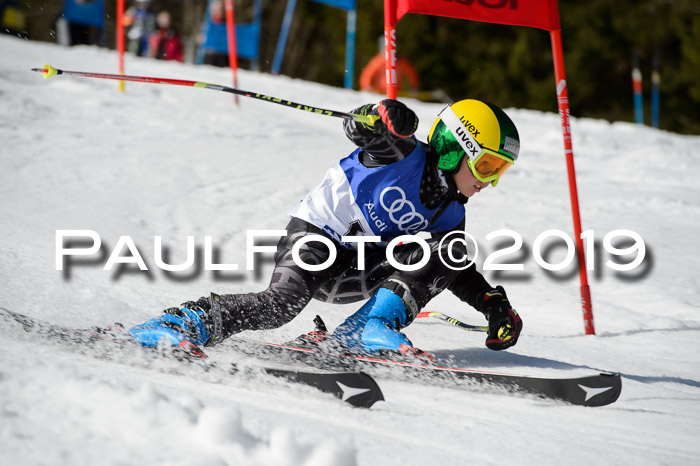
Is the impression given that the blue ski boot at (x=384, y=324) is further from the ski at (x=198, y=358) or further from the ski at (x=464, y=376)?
the ski at (x=198, y=358)

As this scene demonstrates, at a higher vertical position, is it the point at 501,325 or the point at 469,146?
the point at 469,146

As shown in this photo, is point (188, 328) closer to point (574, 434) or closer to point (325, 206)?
point (325, 206)

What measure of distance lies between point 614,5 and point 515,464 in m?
19.0

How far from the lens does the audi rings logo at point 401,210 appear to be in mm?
2900

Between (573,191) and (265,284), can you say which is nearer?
(573,191)

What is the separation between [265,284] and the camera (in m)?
4.21

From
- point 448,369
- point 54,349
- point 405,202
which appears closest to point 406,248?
point 405,202

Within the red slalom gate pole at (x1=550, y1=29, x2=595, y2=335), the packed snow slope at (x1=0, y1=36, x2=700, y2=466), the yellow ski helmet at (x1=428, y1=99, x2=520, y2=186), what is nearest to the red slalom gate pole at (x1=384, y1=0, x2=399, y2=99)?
the red slalom gate pole at (x1=550, y1=29, x2=595, y2=335)

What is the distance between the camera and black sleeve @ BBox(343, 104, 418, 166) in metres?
2.74

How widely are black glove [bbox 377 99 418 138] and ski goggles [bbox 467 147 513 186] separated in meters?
0.40

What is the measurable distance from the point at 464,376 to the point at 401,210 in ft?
2.34

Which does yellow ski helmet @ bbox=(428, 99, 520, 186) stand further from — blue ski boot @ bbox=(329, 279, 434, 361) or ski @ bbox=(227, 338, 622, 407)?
ski @ bbox=(227, 338, 622, 407)

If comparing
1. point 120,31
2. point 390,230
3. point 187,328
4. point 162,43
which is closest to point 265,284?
point 390,230

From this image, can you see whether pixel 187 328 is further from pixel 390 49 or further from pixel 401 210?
pixel 390 49
